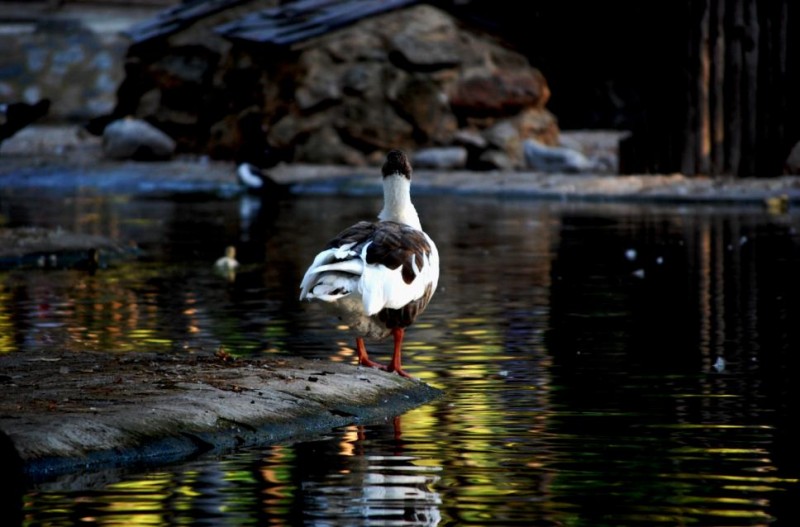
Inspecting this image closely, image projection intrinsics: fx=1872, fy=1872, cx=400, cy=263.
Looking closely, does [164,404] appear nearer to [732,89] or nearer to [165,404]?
[165,404]

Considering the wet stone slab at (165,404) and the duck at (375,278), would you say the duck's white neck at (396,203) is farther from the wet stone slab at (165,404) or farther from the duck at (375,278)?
the wet stone slab at (165,404)

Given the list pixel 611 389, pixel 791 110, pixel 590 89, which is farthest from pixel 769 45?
pixel 611 389

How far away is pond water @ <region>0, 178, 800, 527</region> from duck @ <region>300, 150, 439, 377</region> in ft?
1.59

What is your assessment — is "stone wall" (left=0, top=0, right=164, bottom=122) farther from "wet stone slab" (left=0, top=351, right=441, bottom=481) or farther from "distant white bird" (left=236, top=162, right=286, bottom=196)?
"wet stone slab" (left=0, top=351, right=441, bottom=481)

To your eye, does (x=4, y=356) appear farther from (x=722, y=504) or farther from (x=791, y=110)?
(x=791, y=110)

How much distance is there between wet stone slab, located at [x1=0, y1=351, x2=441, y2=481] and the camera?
24.1ft

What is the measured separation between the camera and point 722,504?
654cm

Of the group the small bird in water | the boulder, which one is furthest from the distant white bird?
the small bird in water

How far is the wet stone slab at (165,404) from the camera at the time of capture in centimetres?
733

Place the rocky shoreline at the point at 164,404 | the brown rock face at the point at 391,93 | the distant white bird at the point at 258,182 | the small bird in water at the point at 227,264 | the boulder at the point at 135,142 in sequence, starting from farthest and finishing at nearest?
the boulder at the point at 135,142
the brown rock face at the point at 391,93
the distant white bird at the point at 258,182
the small bird in water at the point at 227,264
the rocky shoreline at the point at 164,404

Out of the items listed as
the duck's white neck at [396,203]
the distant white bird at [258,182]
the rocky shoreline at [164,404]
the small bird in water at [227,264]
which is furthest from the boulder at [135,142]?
the duck's white neck at [396,203]

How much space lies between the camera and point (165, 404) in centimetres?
803

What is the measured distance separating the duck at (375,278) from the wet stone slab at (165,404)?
0.29 meters

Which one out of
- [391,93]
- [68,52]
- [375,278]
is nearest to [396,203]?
[375,278]
